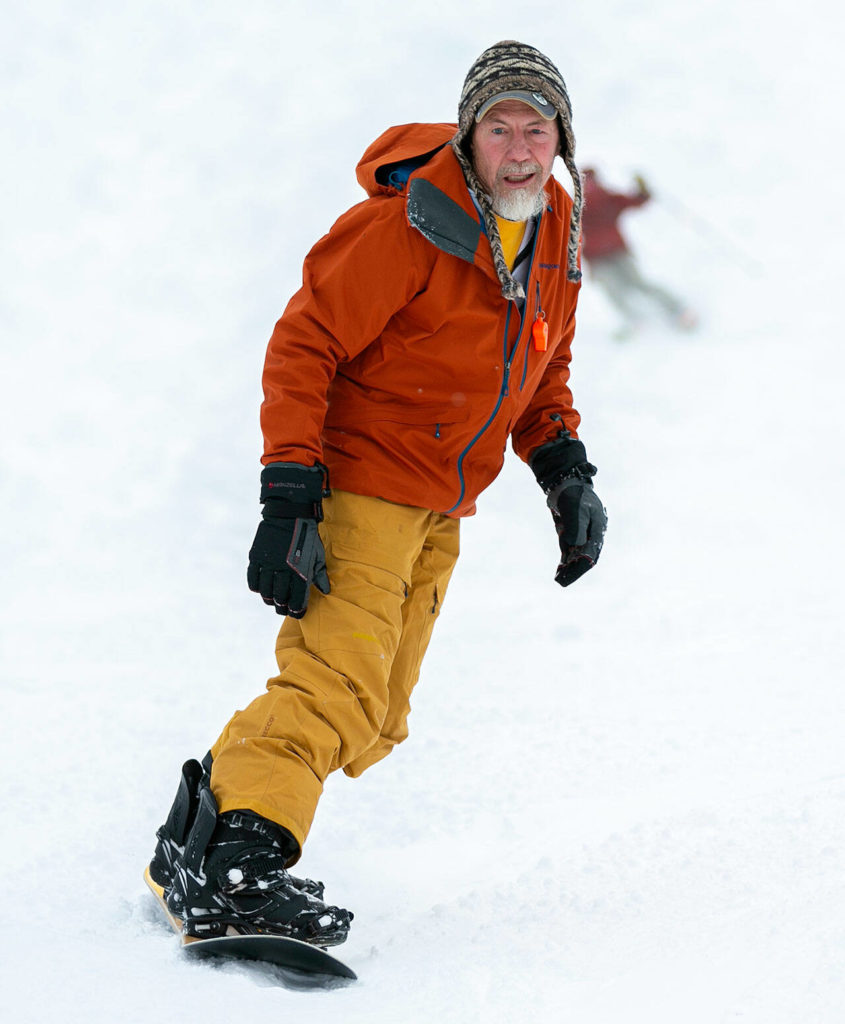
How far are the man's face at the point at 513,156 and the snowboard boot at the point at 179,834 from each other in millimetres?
1246

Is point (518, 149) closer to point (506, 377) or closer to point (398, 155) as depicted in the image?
point (398, 155)

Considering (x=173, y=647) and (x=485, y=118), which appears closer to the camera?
(x=485, y=118)

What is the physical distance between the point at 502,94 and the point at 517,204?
0.22 metres

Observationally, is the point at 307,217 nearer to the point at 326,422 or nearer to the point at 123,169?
the point at 123,169

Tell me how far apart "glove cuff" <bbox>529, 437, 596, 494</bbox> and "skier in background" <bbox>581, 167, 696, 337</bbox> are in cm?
496

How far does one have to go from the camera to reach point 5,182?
7.34m

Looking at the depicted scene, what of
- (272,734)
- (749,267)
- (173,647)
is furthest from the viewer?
(749,267)

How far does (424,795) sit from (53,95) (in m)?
6.28

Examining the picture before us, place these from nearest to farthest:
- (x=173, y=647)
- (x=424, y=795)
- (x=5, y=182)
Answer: (x=424, y=795) → (x=173, y=647) → (x=5, y=182)

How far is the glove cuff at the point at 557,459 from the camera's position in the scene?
8.36 ft

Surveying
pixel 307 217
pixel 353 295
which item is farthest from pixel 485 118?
pixel 307 217

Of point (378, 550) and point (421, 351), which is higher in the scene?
point (421, 351)

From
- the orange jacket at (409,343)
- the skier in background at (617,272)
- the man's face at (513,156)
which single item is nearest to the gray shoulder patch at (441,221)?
the orange jacket at (409,343)

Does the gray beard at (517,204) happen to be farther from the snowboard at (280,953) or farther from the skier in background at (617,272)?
the skier in background at (617,272)
